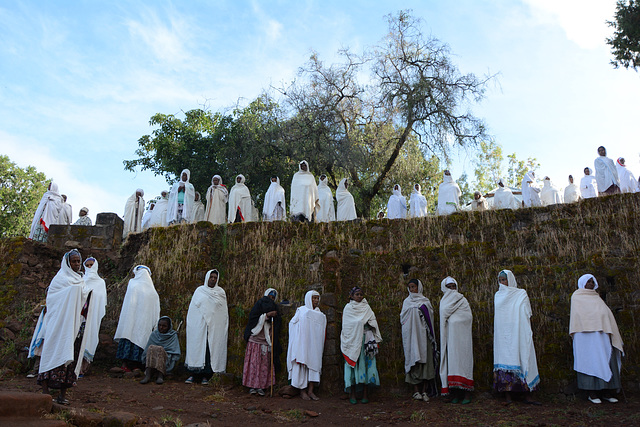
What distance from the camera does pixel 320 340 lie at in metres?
8.25

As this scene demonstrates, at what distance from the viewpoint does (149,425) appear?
18.4 ft

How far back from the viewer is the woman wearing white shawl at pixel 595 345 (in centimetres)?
695

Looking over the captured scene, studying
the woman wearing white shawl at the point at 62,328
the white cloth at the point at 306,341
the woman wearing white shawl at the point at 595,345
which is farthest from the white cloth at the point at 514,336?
the woman wearing white shawl at the point at 62,328

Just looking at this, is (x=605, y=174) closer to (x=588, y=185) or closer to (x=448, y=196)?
(x=588, y=185)

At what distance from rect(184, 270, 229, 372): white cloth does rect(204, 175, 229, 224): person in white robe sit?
517 cm

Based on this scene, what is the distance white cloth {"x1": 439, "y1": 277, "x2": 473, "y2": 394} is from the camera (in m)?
7.45

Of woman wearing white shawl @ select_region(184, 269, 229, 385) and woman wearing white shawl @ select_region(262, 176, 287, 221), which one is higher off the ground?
woman wearing white shawl @ select_region(262, 176, 287, 221)

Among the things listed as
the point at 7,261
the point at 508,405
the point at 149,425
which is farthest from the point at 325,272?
the point at 7,261

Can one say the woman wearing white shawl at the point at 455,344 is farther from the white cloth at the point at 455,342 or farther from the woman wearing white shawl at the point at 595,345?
the woman wearing white shawl at the point at 595,345

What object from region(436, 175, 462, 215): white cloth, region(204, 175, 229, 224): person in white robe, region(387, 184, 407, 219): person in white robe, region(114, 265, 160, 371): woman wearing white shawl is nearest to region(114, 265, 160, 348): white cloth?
region(114, 265, 160, 371): woman wearing white shawl

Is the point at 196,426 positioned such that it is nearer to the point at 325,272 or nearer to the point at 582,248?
the point at 325,272

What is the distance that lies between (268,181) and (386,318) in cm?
1077

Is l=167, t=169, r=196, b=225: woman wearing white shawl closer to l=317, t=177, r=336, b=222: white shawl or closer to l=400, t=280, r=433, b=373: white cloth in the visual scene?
l=317, t=177, r=336, b=222: white shawl

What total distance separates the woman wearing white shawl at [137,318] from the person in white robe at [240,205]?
16.9 ft
